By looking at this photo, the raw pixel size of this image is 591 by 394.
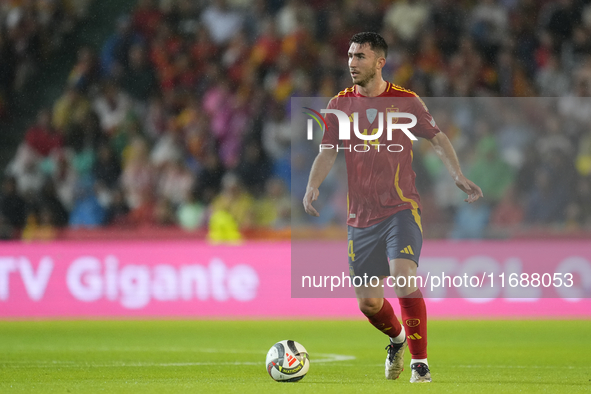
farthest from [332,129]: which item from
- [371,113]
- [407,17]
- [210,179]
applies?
[407,17]

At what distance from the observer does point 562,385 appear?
6.65 meters

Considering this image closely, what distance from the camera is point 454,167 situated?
6.91 m

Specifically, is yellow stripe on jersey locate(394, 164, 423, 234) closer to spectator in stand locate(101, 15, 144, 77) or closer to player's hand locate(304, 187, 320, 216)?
player's hand locate(304, 187, 320, 216)

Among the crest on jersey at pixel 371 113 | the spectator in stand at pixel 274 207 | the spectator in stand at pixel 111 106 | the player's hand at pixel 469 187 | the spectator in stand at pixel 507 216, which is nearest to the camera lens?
the player's hand at pixel 469 187

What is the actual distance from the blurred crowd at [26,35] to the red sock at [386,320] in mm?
12650

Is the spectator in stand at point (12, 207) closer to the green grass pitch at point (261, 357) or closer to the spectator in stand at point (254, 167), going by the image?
the green grass pitch at point (261, 357)

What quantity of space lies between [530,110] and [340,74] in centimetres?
341

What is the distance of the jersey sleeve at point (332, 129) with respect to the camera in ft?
23.5

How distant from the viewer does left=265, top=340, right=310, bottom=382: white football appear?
6.75 m

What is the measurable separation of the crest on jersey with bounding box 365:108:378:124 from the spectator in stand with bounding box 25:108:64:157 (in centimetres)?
1053

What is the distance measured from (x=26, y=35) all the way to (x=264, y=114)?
5.50 m

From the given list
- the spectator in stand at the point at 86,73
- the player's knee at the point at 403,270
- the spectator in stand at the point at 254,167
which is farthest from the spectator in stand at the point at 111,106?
the player's knee at the point at 403,270

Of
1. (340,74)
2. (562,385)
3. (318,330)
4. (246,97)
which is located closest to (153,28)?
(246,97)

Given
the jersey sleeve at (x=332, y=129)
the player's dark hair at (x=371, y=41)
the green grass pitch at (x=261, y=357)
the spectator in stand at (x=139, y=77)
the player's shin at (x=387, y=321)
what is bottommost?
the green grass pitch at (x=261, y=357)
